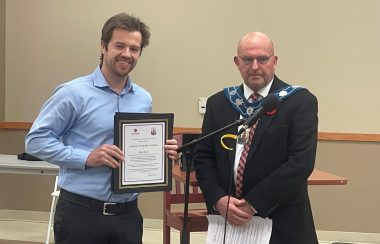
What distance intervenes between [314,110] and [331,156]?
235 cm

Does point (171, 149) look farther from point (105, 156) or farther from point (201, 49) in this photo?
point (201, 49)

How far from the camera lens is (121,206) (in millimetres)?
1953

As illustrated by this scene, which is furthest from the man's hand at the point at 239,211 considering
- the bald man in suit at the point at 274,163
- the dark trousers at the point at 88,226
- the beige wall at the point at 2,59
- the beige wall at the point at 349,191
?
the beige wall at the point at 2,59

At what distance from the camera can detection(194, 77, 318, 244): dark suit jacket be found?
6.67 ft

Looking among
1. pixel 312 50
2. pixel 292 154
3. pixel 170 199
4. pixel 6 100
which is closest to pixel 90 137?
pixel 292 154

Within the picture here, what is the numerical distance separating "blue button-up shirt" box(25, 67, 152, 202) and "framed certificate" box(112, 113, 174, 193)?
6cm

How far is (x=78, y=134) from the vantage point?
1953 millimetres

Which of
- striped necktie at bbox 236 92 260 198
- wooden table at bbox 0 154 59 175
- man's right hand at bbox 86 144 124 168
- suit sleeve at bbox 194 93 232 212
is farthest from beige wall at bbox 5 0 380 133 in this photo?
man's right hand at bbox 86 144 124 168

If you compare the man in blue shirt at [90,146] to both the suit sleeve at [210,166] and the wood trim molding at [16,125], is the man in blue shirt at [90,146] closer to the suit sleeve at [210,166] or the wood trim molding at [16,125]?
the suit sleeve at [210,166]

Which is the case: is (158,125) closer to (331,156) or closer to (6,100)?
(331,156)

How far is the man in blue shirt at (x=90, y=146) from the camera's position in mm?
1885

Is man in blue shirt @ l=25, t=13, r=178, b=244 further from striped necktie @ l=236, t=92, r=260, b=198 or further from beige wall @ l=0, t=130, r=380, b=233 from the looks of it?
beige wall @ l=0, t=130, r=380, b=233

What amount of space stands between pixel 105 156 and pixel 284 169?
73 centimetres

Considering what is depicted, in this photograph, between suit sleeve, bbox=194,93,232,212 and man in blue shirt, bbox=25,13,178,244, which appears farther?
suit sleeve, bbox=194,93,232,212
